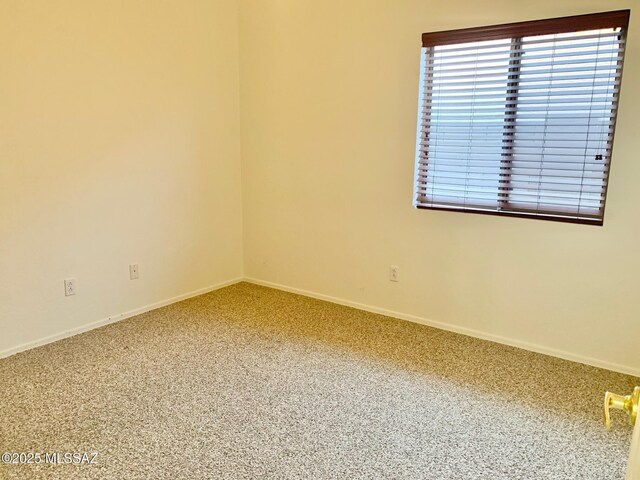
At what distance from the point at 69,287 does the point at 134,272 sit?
0.47 meters

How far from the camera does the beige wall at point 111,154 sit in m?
2.60

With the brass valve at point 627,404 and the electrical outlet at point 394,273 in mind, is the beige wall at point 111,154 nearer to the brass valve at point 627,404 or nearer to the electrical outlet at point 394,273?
the electrical outlet at point 394,273

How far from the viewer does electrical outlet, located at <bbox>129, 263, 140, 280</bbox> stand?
328cm

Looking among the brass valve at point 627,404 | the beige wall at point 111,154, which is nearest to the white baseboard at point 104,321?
the beige wall at point 111,154

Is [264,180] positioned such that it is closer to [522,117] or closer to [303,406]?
[522,117]

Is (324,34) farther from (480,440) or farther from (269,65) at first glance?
(480,440)

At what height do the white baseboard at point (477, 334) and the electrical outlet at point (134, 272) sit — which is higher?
the electrical outlet at point (134, 272)

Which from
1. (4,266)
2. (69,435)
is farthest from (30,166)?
(69,435)

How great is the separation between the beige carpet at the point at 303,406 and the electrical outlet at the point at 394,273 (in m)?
0.38

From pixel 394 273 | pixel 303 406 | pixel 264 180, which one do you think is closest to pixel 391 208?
pixel 394 273

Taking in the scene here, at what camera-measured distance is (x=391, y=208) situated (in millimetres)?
3279

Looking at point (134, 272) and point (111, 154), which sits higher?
point (111, 154)

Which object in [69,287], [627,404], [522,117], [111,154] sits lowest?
[69,287]

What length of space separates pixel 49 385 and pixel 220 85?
8.48ft
